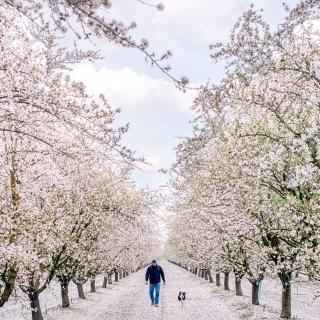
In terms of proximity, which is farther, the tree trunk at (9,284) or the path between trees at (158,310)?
the path between trees at (158,310)

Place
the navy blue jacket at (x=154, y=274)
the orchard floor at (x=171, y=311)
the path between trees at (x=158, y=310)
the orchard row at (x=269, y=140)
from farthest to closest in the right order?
1. the navy blue jacket at (x=154, y=274)
2. the path between trees at (x=158, y=310)
3. the orchard floor at (x=171, y=311)
4. the orchard row at (x=269, y=140)

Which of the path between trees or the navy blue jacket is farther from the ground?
the navy blue jacket

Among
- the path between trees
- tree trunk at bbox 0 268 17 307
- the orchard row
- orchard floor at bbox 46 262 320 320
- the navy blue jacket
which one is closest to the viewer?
the orchard row

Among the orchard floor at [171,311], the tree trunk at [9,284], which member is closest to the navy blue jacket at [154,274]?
the orchard floor at [171,311]

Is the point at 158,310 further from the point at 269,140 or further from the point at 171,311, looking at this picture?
the point at 269,140

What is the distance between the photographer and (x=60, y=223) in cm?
1594

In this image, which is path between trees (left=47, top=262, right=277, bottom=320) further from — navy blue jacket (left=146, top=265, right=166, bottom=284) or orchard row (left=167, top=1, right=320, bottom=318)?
orchard row (left=167, top=1, right=320, bottom=318)

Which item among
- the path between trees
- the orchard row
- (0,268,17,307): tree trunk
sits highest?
the orchard row

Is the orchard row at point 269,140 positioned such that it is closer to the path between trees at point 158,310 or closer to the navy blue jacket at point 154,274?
the path between trees at point 158,310

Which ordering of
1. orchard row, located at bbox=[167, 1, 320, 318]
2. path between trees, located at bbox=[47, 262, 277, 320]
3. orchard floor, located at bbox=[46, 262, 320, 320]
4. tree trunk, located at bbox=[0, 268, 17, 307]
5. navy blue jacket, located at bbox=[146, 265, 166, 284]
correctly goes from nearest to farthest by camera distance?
1. orchard row, located at bbox=[167, 1, 320, 318]
2. tree trunk, located at bbox=[0, 268, 17, 307]
3. orchard floor, located at bbox=[46, 262, 320, 320]
4. path between trees, located at bbox=[47, 262, 277, 320]
5. navy blue jacket, located at bbox=[146, 265, 166, 284]

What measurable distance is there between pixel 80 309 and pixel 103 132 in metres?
19.7

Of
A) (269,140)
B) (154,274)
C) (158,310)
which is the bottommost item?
(158,310)

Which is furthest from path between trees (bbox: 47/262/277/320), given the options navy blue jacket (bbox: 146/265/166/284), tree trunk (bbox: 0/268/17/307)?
Answer: tree trunk (bbox: 0/268/17/307)

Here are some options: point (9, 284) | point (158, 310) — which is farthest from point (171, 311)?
point (9, 284)
